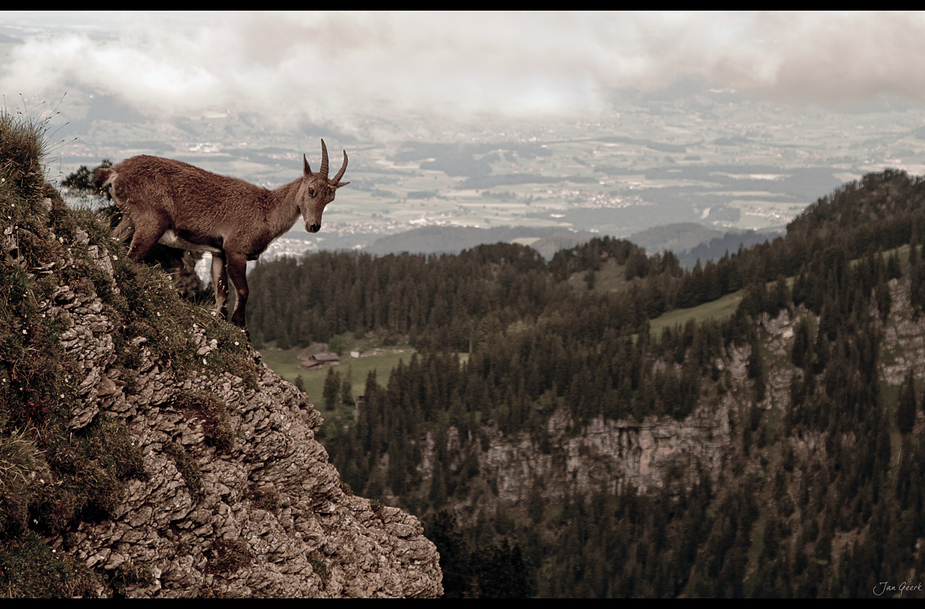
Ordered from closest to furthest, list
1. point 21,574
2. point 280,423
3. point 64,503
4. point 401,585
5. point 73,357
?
point 21,574, point 64,503, point 73,357, point 280,423, point 401,585

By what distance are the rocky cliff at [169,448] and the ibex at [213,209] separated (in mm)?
1384

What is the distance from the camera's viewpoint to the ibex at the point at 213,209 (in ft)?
73.4

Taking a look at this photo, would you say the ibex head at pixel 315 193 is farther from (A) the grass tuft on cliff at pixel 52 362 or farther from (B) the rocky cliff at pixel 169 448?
(A) the grass tuft on cliff at pixel 52 362

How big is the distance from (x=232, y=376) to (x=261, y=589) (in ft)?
19.2

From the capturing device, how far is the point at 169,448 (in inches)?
774

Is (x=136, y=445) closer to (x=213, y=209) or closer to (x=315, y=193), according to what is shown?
(x=213, y=209)

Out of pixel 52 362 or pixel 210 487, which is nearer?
pixel 52 362

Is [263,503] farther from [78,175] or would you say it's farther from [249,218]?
[78,175]

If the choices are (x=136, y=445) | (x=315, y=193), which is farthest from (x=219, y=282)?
(x=136, y=445)

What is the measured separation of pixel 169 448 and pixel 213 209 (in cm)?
748

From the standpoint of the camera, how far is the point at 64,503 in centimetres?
1622

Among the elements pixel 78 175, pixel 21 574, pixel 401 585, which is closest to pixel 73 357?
pixel 21 574

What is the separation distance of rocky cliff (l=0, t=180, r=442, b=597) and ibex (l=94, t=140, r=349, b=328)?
54.5 inches

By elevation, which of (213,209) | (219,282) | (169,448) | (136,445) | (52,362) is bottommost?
(169,448)
